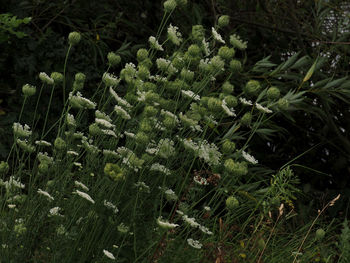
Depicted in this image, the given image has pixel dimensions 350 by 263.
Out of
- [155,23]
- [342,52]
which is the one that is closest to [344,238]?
[342,52]

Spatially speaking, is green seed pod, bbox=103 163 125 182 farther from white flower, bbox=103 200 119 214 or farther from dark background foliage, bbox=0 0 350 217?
dark background foliage, bbox=0 0 350 217

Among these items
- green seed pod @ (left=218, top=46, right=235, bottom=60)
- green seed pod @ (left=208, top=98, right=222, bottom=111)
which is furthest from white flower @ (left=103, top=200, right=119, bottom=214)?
green seed pod @ (left=218, top=46, right=235, bottom=60)

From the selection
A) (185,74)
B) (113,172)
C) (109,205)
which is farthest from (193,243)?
(185,74)

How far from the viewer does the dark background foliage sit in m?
3.99

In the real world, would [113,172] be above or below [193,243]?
above

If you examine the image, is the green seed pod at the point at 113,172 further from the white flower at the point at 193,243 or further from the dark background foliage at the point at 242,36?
the dark background foliage at the point at 242,36

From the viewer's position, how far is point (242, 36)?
424 cm

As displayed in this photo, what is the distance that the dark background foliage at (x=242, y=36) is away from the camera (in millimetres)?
3986

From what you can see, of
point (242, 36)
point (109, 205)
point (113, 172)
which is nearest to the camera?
point (113, 172)

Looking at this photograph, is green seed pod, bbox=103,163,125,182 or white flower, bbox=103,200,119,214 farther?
white flower, bbox=103,200,119,214

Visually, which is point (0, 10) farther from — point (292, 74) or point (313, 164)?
point (313, 164)

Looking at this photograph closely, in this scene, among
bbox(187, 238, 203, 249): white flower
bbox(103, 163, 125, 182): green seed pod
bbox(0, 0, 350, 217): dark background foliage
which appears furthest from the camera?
bbox(0, 0, 350, 217): dark background foliage

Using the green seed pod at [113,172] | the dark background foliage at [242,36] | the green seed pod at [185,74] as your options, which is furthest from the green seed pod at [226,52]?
the dark background foliage at [242,36]

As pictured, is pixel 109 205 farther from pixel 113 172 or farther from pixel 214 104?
pixel 214 104
